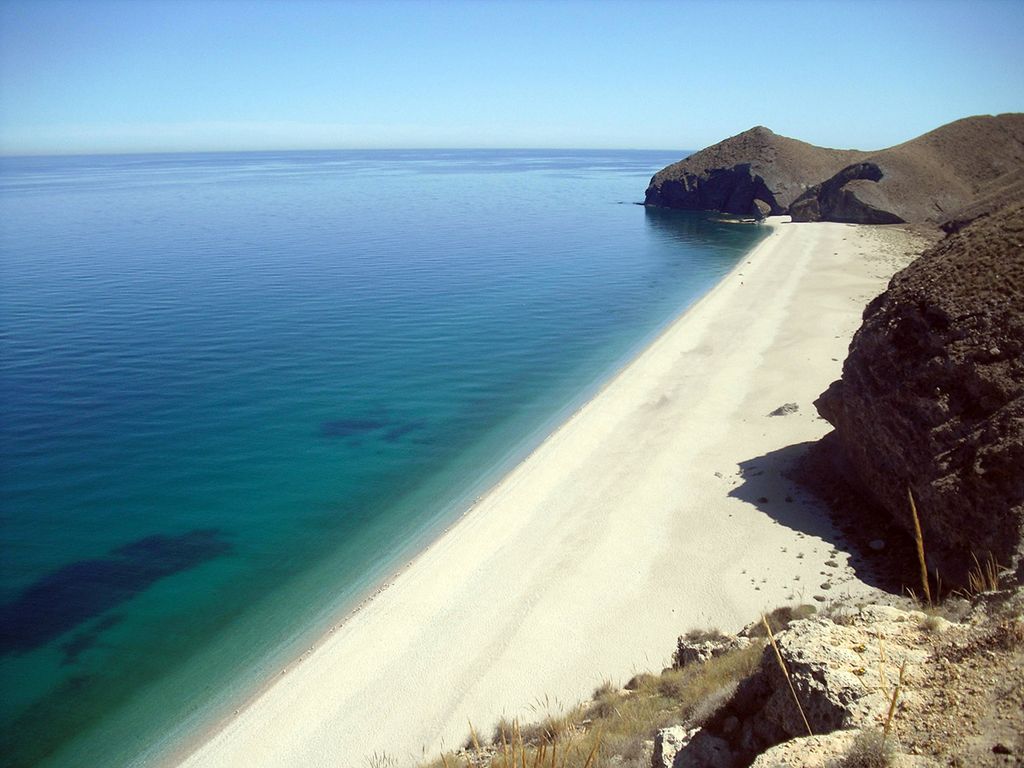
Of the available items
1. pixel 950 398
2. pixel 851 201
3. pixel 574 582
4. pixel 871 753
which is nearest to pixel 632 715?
pixel 871 753

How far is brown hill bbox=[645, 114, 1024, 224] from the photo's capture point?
3145 inches

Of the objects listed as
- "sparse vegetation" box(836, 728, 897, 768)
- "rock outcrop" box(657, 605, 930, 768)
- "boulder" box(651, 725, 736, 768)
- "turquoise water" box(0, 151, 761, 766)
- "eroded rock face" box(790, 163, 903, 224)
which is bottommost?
"turquoise water" box(0, 151, 761, 766)

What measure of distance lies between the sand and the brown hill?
45.5 metres

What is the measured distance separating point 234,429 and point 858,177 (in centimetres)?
8186

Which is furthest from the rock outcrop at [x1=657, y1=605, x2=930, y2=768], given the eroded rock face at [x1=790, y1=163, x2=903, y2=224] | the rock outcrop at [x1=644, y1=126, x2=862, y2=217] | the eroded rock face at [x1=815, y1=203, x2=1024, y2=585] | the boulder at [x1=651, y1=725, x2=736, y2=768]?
the rock outcrop at [x1=644, y1=126, x2=862, y2=217]

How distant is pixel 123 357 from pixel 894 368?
1344 inches

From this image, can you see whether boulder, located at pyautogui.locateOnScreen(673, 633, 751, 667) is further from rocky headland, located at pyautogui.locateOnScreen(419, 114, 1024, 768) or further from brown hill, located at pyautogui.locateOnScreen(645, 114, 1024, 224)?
brown hill, located at pyautogui.locateOnScreen(645, 114, 1024, 224)

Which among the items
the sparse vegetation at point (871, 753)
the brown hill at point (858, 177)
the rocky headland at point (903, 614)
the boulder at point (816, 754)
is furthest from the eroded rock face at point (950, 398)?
the brown hill at point (858, 177)

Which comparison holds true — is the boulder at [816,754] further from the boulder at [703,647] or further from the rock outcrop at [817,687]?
the boulder at [703,647]

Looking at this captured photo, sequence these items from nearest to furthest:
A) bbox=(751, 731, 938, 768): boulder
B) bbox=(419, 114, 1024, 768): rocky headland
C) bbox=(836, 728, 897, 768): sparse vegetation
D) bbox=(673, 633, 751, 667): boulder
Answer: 1. bbox=(836, 728, 897, 768): sparse vegetation
2. bbox=(751, 731, 938, 768): boulder
3. bbox=(419, 114, 1024, 768): rocky headland
4. bbox=(673, 633, 751, 667): boulder

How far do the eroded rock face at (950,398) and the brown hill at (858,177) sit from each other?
46.3 metres

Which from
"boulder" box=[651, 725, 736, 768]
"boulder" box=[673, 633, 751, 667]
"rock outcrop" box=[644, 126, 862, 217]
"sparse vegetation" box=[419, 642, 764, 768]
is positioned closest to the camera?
"boulder" box=[651, 725, 736, 768]

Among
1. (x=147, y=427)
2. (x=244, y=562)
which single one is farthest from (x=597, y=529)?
(x=147, y=427)

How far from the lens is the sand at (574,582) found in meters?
13.1
